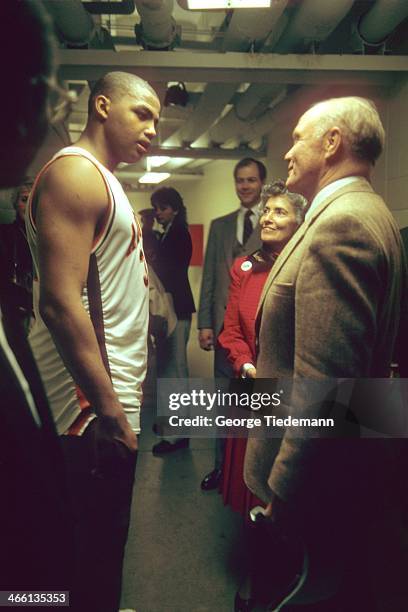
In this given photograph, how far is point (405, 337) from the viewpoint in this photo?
882 mm

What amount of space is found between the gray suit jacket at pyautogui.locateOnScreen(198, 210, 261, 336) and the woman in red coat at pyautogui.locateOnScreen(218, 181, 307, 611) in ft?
1.44

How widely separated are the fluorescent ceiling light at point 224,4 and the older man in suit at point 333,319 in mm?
536

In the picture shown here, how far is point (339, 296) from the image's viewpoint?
0.68m

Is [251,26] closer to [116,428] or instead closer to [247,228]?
[247,228]

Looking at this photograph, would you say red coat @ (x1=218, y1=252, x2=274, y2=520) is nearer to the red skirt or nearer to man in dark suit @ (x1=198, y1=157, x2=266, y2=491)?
the red skirt

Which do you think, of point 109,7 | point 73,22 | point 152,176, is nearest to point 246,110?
point 109,7

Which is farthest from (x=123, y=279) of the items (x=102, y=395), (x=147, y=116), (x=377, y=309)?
(x=377, y=309)

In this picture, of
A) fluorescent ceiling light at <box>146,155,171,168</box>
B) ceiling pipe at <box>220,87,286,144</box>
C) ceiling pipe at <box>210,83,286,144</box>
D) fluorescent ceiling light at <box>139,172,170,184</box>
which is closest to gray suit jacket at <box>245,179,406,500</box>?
ceiling pipe at <box>210,83,286,144</box>

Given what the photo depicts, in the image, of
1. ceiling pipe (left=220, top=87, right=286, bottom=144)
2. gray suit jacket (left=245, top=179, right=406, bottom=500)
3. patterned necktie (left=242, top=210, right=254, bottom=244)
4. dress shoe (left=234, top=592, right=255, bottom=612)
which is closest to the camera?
gray suit jacket (left=245, top=179, right=406, bottom=500)

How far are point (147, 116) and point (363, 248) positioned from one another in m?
0.51

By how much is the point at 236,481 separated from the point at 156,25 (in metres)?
1.45

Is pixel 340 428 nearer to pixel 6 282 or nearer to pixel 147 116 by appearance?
pixel 6 282

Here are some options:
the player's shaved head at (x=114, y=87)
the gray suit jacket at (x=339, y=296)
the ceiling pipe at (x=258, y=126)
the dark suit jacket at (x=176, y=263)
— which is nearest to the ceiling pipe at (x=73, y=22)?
the player's shaved head at (x=114, y=87)

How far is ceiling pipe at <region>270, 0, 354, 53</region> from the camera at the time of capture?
1396mm
